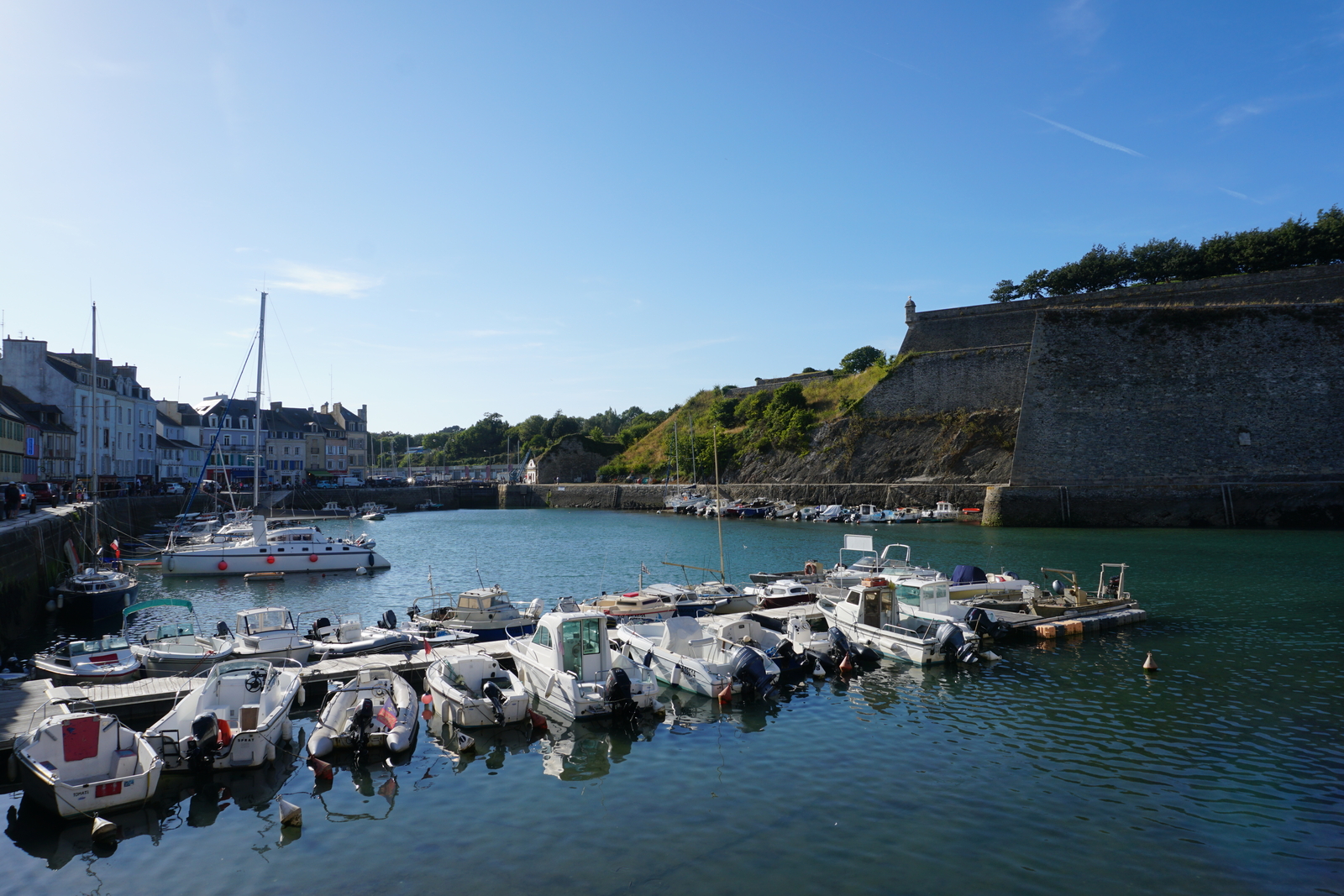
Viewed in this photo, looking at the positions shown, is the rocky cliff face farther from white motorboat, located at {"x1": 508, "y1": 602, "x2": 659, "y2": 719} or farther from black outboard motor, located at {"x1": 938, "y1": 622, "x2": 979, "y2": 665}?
white motorboat, located at {"x1": 508, "y1": 602, "x2": 659, "y2": 719}

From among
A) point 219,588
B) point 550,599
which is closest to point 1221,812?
point 550,599

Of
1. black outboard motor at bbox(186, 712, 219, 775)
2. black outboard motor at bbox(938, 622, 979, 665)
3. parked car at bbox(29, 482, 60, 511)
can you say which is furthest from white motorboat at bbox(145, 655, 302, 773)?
parked car at bbox(29, 482, 60, 511)

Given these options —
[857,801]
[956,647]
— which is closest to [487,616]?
[956,647]

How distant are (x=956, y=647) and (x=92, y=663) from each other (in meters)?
17.1

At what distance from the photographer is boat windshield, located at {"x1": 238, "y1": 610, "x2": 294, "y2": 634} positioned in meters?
17.2

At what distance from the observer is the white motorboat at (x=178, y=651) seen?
15562 mm

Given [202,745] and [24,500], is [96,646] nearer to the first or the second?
[202,745]

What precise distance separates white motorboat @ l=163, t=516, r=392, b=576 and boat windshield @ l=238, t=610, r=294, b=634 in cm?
1763

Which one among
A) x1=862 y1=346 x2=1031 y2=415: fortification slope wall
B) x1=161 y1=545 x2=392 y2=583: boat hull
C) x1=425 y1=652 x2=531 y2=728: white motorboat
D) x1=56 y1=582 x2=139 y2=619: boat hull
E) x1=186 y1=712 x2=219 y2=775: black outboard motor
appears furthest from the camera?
x1=862 y1=346 x2=1031 y2=415: fortification slope wall

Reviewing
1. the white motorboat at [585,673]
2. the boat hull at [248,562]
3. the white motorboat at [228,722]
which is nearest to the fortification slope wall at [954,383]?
the boat hull at [248,562]

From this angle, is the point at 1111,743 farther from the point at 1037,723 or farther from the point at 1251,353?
the point at 1251,353

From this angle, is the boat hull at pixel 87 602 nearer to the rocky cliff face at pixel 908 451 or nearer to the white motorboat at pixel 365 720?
the white motorboat at pixel 365 720

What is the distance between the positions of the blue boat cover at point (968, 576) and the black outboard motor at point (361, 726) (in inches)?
656

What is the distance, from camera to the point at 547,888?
26.6 ft
